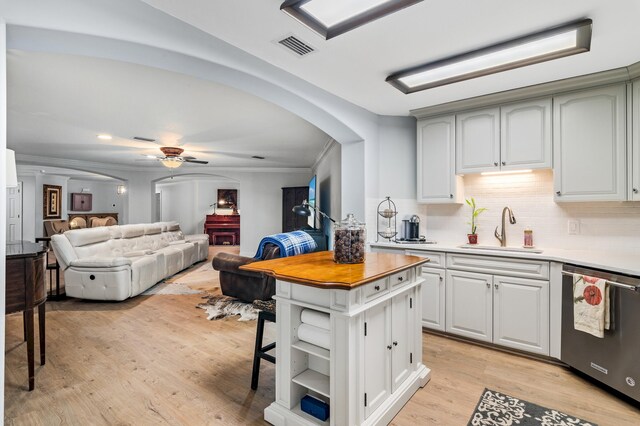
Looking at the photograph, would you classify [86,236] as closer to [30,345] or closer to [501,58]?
[30,345]

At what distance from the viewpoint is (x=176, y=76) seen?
282cm

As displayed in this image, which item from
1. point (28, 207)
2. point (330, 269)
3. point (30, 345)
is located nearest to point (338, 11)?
point (330, 269)

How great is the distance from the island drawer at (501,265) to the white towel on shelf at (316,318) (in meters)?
1.84

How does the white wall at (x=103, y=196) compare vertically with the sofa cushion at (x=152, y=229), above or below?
above

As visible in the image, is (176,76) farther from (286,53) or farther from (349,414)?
(349,414)

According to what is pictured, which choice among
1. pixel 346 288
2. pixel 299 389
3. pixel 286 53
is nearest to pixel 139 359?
pixel 299 389

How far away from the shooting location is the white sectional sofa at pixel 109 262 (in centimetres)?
425

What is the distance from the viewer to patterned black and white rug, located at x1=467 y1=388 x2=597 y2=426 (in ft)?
6.25

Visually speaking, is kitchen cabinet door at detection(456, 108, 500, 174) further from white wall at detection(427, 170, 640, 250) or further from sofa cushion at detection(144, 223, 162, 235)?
sofa cushion at detection(144, 223, 162, 235)

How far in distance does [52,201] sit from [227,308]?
9.33 metres

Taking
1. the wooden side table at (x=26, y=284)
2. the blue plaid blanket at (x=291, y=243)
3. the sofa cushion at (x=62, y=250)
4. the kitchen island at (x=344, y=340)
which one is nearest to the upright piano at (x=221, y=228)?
the sofa cushion at (x=62, y=250)

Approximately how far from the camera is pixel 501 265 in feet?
9.22

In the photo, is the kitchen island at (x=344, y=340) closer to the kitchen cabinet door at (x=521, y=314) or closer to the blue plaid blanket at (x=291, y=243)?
the blue plaid blanket at (x=291, y=243)

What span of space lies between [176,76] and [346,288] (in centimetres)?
249
